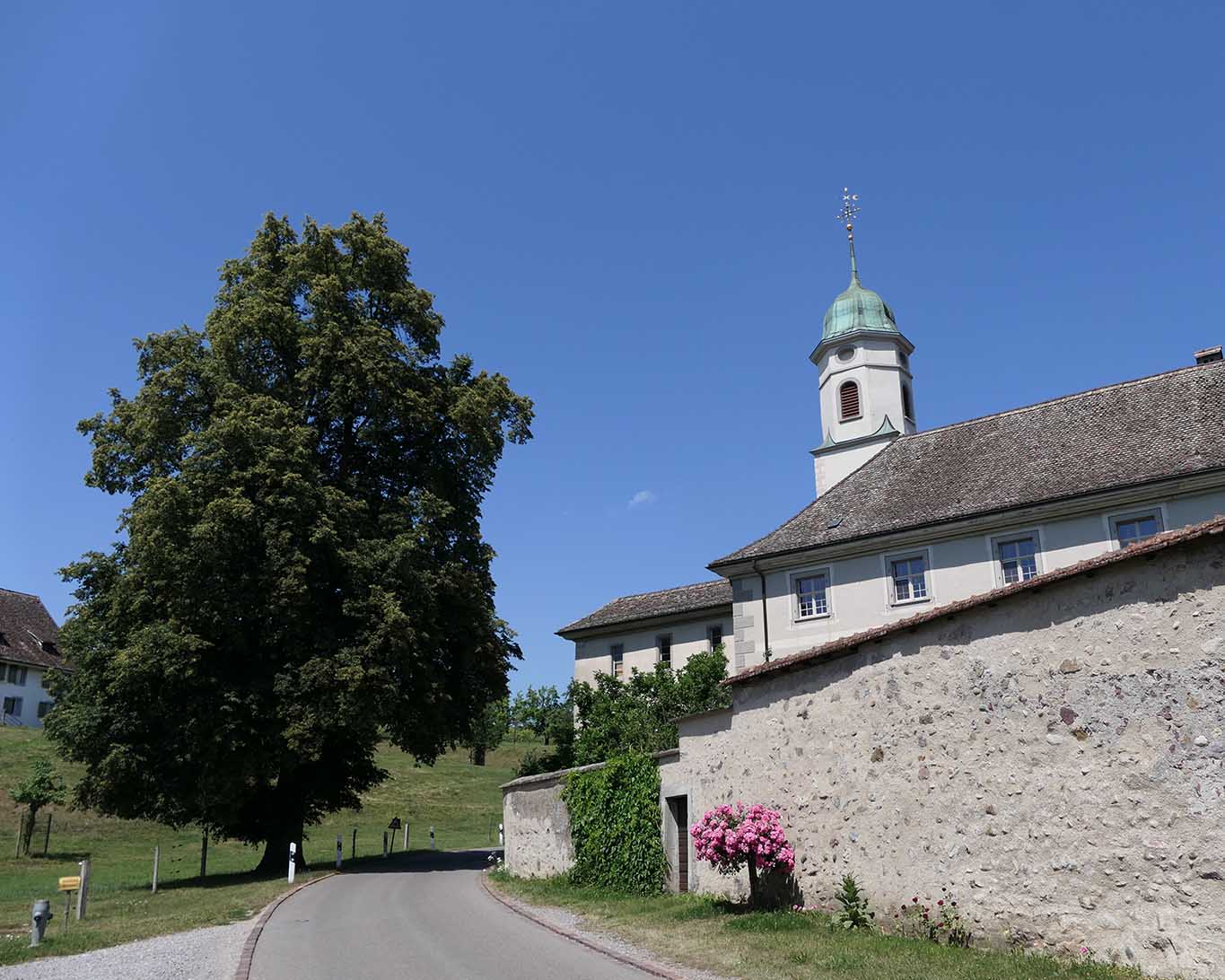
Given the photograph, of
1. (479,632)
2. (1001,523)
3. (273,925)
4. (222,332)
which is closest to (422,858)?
(479,632)

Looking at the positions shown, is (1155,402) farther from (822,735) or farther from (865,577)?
(822,735)

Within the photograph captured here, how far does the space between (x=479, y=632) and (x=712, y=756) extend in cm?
1449

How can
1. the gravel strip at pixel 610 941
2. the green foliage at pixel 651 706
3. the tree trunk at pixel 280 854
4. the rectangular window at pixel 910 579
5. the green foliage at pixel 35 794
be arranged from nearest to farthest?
1. the gravel strip at pixel 610 941
2. the tree trunk at pixel 280 854
3. the rectangular window at pixel 910 579
4. the green foliage at pixel 651 706
5. the green foliage at pixel 35 794

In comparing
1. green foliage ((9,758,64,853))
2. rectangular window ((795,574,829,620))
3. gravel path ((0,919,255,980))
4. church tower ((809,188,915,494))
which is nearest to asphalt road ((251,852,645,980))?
gravel path ((0,919,255,980))

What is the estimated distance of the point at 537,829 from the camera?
2064 cm

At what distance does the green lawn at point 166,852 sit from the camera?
15.8 m

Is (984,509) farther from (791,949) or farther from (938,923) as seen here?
(791,949)

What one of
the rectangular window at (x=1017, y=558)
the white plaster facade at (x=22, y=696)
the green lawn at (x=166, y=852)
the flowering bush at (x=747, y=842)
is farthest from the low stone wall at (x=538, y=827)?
the white plaster facade at (x=22, y=696)

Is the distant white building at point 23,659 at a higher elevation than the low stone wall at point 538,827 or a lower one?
higher

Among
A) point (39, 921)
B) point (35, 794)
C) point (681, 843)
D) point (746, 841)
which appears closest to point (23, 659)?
point (35, 794)

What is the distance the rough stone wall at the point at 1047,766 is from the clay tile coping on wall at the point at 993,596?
126 millimetres

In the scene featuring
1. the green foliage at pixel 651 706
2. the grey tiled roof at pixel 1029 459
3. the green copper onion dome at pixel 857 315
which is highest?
the green copper onion dome at pixel 857 315

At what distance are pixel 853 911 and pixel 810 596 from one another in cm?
1657

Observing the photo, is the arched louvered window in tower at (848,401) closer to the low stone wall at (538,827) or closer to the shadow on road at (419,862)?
the shadow on road at (419,862)
